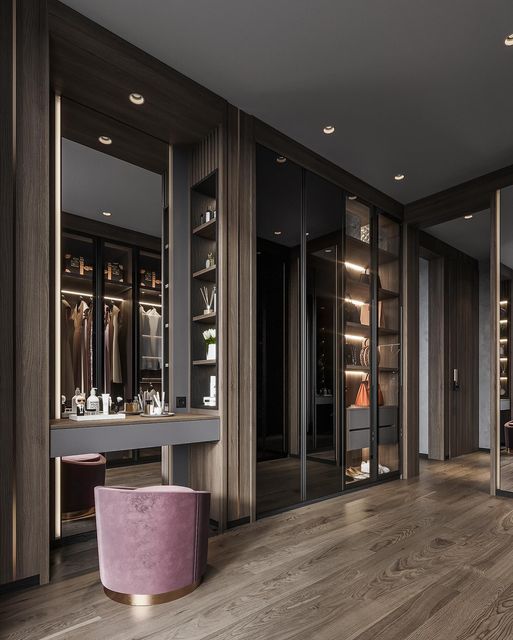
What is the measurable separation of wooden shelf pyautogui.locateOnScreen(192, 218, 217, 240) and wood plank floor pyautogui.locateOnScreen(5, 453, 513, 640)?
226cm

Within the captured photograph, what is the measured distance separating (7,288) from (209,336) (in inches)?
61.4

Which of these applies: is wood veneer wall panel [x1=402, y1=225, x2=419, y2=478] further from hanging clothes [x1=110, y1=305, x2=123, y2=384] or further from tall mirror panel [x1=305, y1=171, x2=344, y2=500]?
hanging clothes [x1=110, y1=305, x2=123, y2=384]

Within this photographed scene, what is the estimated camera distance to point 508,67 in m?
3.08

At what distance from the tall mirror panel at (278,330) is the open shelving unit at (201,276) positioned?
450 mm

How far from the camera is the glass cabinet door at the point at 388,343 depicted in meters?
5.06

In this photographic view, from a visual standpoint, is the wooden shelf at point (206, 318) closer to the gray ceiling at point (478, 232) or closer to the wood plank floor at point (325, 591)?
the wood plank floor at point (325, 591)

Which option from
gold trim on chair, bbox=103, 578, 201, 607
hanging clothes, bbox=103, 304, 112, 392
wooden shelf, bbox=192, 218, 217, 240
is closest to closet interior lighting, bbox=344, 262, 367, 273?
wooden shelf, bbox=192, 218, 217, 240

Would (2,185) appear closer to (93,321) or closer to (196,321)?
(93,321)

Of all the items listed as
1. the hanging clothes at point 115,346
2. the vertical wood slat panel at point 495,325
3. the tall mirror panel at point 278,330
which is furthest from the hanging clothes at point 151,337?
the vertical wood slat panel at point 495,325

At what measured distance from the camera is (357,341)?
481cm

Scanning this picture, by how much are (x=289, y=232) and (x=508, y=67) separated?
2017mm

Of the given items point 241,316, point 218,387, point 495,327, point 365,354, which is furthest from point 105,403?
point 495,327

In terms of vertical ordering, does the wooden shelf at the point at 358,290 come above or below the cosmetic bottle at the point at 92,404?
above

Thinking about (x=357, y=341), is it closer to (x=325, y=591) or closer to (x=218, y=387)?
(x=218, y=387)
